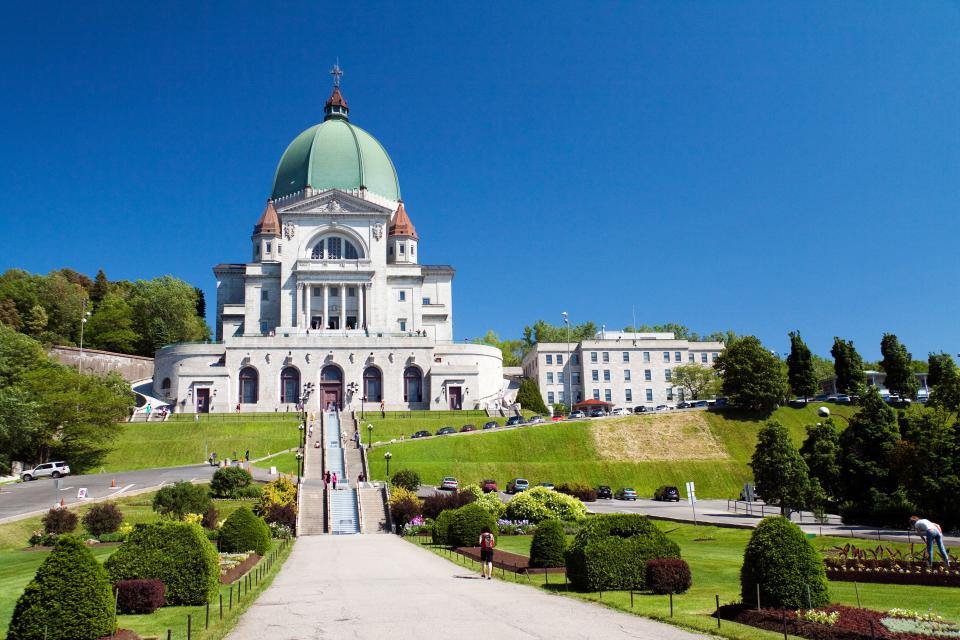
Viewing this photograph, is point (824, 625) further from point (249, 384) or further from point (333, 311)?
point (333, 311)

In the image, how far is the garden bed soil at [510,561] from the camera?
2395cm

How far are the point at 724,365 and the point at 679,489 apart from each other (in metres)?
21.3

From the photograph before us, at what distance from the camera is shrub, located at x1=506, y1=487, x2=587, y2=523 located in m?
38.5

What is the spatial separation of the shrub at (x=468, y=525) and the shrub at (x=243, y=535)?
7.15 meters

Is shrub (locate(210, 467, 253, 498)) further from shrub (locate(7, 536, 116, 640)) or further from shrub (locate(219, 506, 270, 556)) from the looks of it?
shrub (locate(7, 536, 116, 640))

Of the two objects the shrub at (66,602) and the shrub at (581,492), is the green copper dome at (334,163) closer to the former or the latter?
the shrub at (581,492)

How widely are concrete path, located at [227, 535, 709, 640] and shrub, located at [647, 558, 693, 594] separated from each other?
2.14m

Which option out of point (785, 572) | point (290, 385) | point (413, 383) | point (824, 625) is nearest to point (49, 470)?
point (290, 385)

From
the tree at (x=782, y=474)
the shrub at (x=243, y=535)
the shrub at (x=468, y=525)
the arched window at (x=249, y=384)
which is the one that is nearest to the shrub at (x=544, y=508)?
the shrub at (x=468, y=525)

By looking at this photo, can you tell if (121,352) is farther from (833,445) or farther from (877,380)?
(877,380)

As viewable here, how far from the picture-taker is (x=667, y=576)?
19.3 metres

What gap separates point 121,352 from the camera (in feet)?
340

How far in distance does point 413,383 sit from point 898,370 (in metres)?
52.0

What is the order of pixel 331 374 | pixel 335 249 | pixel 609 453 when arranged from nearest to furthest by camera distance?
1. pixel 609 453
2. pixel 331 374
3. pixel 335 249
